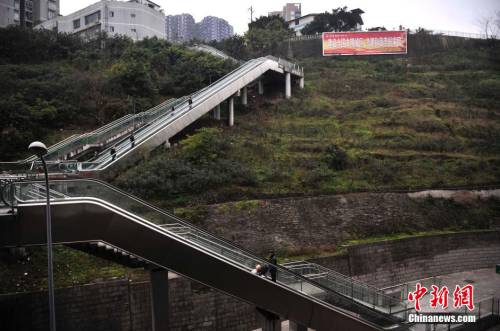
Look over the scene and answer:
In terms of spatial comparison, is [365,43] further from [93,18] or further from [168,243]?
[168,243]

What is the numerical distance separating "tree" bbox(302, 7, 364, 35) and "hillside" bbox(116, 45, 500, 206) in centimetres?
1660

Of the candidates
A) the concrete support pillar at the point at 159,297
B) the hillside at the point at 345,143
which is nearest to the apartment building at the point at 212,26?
the hillside at the point at 345,143

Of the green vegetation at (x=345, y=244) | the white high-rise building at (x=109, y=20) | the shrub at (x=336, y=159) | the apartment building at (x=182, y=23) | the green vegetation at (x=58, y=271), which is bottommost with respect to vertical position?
the green vegetation at (x=345, y=244)

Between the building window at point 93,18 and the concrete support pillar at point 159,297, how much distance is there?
4941 cm

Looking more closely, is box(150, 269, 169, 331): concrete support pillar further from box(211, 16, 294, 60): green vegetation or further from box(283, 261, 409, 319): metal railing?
box(211, 16, 294, 60): green vegetation

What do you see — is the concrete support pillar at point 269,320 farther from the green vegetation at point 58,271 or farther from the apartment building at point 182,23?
the apartment building at point 182,23

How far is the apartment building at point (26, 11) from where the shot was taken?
5406 centimetres

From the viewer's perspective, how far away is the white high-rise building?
2142 inches

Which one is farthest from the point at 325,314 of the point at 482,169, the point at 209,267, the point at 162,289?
the point at 482,169

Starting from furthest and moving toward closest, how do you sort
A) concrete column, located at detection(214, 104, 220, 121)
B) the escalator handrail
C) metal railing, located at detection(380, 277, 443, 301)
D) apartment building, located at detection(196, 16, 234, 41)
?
apartment building, located at detection(196, 16, 234, 41) → concrete column, located at detection(214, 104, 220, 121) → metal railing, located at detection(380, 277, 443, 301) → the escalator handrail

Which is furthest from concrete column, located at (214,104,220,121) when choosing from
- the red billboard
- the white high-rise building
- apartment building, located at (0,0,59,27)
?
apartment building, located at (0,0,59,27)

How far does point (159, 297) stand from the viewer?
13.1m

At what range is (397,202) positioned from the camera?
86.7 ft

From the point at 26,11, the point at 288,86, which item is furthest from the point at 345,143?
the point at 26,11
